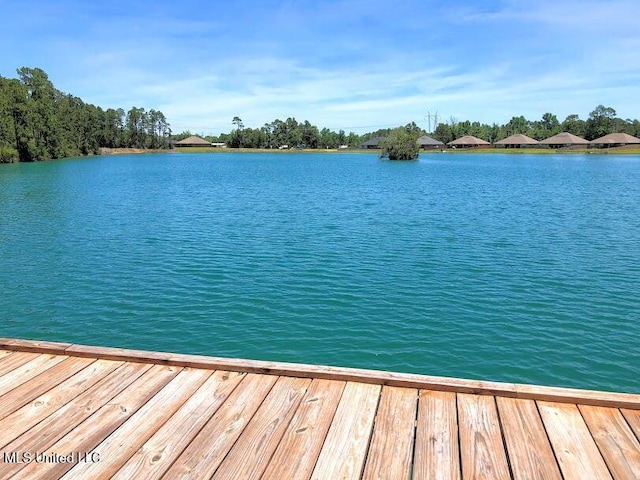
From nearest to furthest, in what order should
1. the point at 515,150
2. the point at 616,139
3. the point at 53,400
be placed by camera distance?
1. the point at 53,400
2. the point at 616,139
3. the point at 515,150

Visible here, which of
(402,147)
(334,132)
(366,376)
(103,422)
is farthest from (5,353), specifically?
(334,132)

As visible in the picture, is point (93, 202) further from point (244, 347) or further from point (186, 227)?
point (244, 347)

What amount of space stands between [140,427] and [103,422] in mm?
327

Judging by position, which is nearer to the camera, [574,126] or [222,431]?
[222,431]

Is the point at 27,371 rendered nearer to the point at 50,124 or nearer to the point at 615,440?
the point at 615,440

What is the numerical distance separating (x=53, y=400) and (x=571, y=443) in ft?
13.6

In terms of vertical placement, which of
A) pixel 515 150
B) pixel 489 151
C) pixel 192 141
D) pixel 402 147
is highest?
pixel 192 141

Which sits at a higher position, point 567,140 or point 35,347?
point 567,140

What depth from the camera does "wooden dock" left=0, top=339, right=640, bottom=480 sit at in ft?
10.3

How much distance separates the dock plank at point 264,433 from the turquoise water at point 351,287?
4669mm

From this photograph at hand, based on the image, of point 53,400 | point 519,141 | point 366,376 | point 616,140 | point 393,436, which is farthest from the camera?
point 519,141

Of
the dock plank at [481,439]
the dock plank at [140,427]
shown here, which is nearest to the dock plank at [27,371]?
the dock plank at [140,427]

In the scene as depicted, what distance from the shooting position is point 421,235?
1938 centimetres

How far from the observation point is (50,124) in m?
91.6
